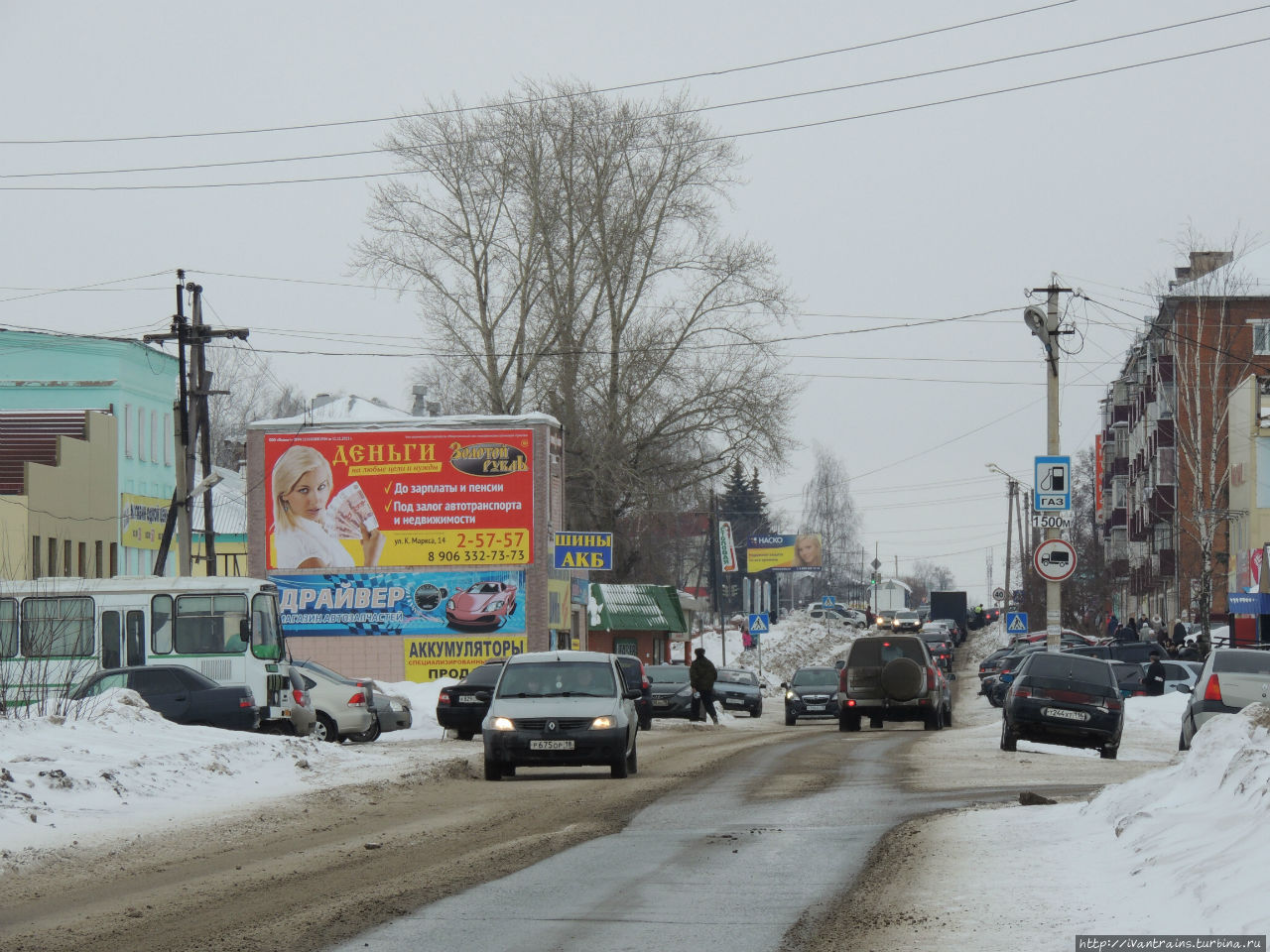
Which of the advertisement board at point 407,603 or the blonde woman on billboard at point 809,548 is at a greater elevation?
the blonde woman on billboard at point 809,548

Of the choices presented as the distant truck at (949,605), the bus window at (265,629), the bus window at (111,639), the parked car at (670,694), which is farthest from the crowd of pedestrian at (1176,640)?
the distant truck at (949,605)

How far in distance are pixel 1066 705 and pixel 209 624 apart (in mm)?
14038

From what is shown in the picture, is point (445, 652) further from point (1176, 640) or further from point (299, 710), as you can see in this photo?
point (1176, 640)

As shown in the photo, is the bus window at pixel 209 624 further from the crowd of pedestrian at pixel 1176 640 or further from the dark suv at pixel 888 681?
the crowd of pedestrian at pixel 1176 640

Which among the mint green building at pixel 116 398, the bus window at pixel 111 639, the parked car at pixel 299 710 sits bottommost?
the parked car at pixel 299 710

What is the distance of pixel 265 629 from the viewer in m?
29.2

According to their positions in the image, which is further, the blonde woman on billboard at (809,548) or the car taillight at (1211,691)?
the blonde woman on billboard at (809,548)

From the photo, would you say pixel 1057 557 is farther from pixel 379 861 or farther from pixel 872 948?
pixel 872 948

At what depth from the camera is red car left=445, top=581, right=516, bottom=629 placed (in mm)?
48281

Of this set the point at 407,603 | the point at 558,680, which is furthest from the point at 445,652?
the point at 558,680

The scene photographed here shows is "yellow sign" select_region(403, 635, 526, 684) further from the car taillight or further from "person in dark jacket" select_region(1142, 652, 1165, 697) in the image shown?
the car taillight

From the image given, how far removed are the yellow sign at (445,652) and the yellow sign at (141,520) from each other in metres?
11.8

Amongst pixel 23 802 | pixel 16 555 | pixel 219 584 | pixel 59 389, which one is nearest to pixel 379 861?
pixel 23 802

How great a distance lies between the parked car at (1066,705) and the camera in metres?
25.4
